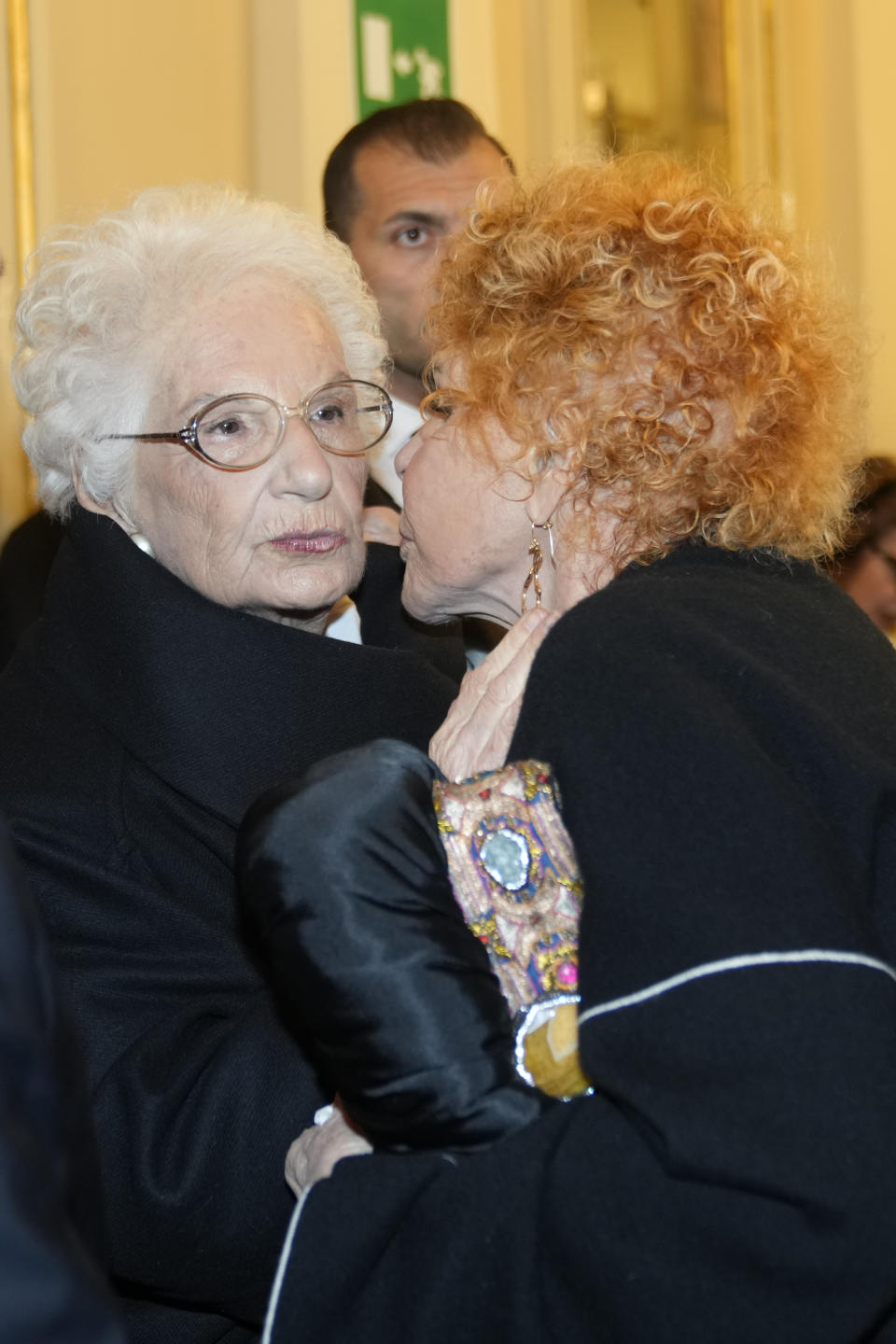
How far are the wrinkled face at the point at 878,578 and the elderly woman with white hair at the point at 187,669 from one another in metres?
2.25

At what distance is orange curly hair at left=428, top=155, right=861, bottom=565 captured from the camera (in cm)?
174

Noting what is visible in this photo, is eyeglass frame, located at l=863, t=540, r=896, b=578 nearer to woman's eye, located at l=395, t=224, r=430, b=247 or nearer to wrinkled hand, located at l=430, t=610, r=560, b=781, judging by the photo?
woman's eye, located at l=395, t=224, r=430, b=247

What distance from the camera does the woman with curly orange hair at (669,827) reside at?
1276 mm

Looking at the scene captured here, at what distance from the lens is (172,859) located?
207cm

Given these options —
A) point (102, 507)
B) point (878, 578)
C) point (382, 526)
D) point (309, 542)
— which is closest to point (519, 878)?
point (309, 542)

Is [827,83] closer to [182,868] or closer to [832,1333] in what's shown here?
[182,868]

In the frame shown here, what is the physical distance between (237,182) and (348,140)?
0.57m

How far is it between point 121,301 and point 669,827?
142cm

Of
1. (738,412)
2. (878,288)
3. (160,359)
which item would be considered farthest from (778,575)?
(878,288)

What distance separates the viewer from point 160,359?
7.60 feet

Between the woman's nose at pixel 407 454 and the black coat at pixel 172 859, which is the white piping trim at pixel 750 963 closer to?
the black coat at pixel 172 859

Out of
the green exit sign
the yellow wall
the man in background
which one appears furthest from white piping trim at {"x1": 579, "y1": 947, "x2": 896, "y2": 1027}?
the green exit sign

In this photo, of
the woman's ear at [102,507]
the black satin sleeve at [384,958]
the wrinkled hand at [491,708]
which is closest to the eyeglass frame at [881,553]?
the woman's ear at [102,507]

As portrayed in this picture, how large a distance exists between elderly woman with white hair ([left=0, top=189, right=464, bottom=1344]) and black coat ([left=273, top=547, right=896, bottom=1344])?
1.49ft
